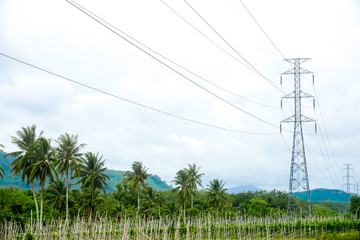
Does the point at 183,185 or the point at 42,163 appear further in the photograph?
the point at 183,185

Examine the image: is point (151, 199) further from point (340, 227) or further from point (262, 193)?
point (262, 193)

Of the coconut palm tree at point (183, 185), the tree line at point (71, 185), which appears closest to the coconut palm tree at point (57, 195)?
Result: the tree line at point (71, 185)

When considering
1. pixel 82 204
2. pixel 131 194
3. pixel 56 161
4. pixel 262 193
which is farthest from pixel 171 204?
pixel 262 193

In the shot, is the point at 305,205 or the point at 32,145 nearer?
the point at 32,145

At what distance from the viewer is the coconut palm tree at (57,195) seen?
2033 inches

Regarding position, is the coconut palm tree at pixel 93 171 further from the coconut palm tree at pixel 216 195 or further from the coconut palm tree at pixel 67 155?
the coconut palm tree at pixel 216 195

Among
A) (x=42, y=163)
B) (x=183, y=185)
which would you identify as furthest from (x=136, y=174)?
(x=42, y=163)

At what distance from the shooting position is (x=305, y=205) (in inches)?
3027

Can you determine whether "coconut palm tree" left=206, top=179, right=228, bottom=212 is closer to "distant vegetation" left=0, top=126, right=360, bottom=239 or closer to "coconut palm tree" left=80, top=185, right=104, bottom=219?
"distant vegetation" left=0, top=126, right=360, bottom=239

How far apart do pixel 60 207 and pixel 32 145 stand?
33.7 ft

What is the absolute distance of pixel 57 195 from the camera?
52.2m

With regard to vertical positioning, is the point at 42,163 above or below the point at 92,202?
above

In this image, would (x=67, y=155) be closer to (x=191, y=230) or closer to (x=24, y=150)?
(x=24, y=150)

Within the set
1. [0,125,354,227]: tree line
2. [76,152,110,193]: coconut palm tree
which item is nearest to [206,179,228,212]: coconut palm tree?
[0,125,354,227]: tree line
